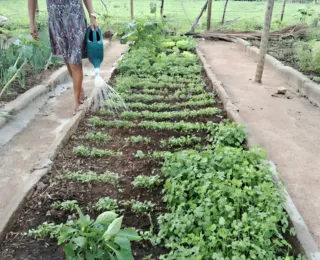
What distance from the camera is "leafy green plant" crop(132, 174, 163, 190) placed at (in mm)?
2654

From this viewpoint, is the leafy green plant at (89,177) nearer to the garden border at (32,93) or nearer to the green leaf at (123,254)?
the green leaf at (123,254)

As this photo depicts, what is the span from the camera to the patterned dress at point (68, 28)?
3.68 meters

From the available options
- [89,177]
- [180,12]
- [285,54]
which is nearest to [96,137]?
[89,177]

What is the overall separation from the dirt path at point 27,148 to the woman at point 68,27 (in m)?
0.70

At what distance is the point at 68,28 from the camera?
12.3 feet

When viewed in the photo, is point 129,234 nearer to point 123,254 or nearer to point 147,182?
point 123,254

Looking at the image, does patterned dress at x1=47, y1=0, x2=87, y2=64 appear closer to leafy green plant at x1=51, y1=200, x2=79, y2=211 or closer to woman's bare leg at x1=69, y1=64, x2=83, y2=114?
woman's bare leg at x1=69, y1=64, x2=83, y2=114

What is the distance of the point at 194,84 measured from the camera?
527 cm

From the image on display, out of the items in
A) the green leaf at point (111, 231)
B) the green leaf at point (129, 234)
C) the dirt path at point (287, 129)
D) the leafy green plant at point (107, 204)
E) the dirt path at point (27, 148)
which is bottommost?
the dirt path at point (27, 148)

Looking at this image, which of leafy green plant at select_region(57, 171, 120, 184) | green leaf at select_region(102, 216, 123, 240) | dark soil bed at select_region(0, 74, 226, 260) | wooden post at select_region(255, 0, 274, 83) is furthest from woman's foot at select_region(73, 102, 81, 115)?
wooden post at select_region(255, 0, 274, 83)

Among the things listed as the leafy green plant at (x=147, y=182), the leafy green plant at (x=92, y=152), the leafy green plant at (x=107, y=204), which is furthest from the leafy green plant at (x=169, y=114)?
the leafy green plant at (x=107, y=204)

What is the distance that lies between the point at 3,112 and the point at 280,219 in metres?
3.10

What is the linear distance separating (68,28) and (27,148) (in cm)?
131

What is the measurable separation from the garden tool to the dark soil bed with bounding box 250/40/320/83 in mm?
2901
